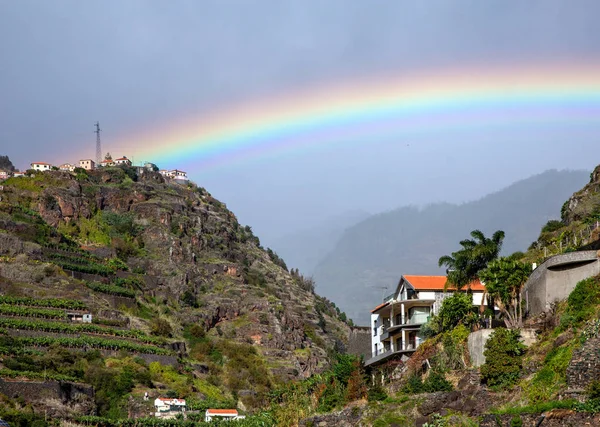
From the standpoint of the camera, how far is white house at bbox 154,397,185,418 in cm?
9156

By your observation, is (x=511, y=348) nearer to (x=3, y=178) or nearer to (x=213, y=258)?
(x=213, y=258)

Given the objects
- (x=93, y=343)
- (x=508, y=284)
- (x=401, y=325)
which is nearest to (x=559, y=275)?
(x=508, y=284)

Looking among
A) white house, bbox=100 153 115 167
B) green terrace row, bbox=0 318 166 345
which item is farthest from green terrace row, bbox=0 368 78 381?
white house, bbox=100 153 115 167

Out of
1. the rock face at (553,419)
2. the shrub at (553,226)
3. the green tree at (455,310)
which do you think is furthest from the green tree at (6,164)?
the rock face at (553,419)

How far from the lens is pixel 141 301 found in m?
130

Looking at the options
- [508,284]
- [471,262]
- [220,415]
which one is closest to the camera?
[508,284]

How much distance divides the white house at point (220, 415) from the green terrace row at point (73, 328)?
20.2 metres

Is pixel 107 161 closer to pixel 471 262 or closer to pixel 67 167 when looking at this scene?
pixel 67 167

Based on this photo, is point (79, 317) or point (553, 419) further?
point (79, 317)

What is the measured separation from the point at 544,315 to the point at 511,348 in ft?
12.5

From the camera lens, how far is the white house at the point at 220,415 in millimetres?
91000

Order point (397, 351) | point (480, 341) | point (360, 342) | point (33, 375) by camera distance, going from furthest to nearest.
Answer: point (360, 342) → point (33, 375) → point (397, 351) → point (480, 341)

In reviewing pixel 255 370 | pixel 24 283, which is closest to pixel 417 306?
pixel 255 370

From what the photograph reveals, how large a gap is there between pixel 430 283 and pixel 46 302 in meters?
50.7
